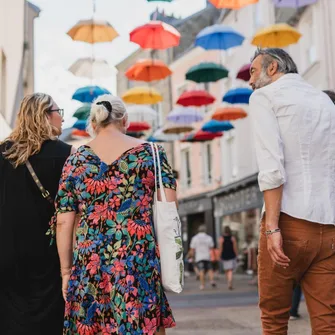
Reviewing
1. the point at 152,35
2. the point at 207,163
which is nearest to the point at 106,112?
the point at 152,35

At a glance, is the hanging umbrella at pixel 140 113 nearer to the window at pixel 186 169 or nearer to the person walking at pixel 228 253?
the person walking at pixel 228 253

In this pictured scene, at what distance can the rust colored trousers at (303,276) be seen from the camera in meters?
3.25

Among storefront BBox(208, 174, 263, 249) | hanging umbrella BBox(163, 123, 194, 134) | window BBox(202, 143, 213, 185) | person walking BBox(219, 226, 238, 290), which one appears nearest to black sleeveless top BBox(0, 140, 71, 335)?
person walking BBox(219, 226, 238, 290)

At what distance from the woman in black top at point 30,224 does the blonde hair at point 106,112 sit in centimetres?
34

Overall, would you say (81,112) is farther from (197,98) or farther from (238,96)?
(238,96)

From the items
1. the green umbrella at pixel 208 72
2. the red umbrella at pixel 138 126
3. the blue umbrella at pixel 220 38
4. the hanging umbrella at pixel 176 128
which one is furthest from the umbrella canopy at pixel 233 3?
the hanging umbrella at pixel 176 128

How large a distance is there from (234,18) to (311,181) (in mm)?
26877

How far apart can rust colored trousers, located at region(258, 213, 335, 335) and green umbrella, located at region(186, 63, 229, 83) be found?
15161 mm

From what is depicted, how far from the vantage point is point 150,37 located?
16344mm

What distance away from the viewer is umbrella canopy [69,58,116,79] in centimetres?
2003

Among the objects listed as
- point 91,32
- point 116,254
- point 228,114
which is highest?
point 91,32

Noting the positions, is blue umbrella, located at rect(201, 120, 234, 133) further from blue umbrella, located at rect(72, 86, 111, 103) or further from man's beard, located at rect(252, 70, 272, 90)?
man's beard, located at rect(252, 70, 272, 90)

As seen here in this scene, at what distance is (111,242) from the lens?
355 cm

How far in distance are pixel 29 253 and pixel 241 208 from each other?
2391 centimetres
